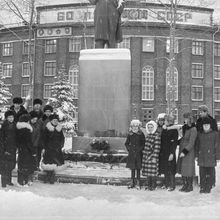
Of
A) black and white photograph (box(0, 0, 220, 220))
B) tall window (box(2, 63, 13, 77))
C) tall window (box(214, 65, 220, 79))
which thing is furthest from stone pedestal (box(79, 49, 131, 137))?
tall window (box(2, 63, 13, 77))

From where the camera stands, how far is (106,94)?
10.3m

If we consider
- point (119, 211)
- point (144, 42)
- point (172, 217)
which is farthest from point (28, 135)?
point (144, 42)

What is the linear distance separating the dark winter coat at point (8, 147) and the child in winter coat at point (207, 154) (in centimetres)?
371

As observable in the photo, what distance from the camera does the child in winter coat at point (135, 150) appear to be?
7.77m

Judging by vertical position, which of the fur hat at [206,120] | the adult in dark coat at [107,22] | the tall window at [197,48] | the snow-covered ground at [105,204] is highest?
the tall window at [197,48]

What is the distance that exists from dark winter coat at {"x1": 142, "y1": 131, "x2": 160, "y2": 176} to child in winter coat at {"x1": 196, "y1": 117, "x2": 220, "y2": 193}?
83 cm

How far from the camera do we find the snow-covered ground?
5336 mm

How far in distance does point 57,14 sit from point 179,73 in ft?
45.9

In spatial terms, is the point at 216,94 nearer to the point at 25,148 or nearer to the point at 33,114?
the point at 33,114

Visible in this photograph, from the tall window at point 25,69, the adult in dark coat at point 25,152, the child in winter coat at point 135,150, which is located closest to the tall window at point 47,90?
the tall window at point 25,69

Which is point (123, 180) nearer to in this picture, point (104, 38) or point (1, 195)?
point (1, 195)

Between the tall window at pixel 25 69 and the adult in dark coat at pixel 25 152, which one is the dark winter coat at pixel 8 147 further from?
the tall window at pixel 25 69

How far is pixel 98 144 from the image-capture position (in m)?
9.65

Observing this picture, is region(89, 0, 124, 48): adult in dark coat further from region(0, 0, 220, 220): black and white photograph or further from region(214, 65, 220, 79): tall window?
region(214, 65, 220, 79): tall window
